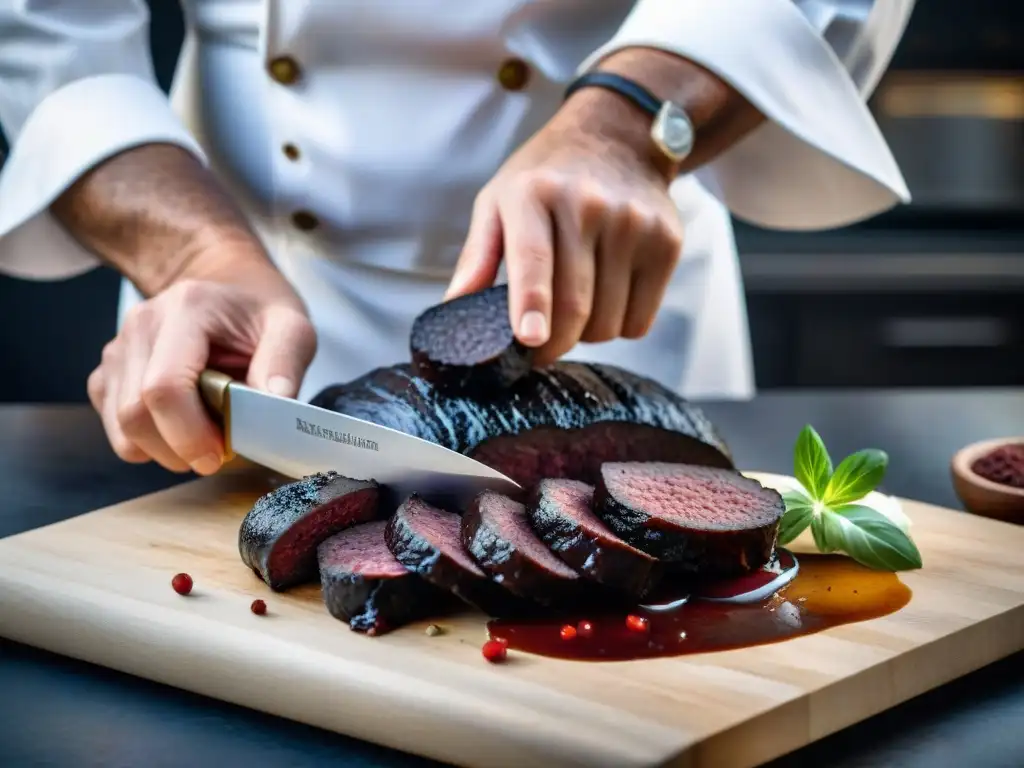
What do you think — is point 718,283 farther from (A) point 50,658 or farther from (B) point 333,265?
(A) point 50,658

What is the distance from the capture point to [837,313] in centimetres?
477

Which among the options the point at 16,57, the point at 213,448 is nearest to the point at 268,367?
the point at 213,448

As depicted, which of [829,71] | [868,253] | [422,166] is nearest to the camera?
[829,71]

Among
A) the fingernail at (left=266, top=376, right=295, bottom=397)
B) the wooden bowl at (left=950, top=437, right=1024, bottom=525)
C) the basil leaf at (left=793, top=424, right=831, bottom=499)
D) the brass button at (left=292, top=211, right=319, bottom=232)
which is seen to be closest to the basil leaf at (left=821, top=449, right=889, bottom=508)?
the basil leaf at (left=793, top=424, right=831, bottom=499)

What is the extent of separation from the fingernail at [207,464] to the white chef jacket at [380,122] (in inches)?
27.1

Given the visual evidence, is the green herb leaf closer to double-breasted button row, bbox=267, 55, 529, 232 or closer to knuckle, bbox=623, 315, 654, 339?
knuckle, bbox=623, 315, 654, 339

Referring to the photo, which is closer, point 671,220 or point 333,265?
point 671,220

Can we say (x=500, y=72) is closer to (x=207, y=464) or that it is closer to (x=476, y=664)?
(x=207, y=464)

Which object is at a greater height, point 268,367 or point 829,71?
point 829,71

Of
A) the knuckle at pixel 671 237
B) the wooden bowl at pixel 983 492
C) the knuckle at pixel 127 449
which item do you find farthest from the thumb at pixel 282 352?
the wooden bowl at pixel 983 492

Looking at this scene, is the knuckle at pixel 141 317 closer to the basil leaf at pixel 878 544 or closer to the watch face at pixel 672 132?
the watch face at pixel 672 132

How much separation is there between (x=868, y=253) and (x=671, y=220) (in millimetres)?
2899

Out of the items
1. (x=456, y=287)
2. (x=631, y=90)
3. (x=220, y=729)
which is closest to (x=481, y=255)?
(x=456, y=287)

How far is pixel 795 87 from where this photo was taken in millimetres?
2359
